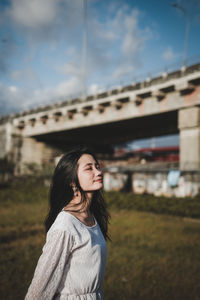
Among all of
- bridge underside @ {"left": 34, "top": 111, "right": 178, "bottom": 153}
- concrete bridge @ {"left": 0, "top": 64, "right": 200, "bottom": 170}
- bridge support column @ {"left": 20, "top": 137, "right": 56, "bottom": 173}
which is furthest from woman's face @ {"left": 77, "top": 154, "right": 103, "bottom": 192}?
bridge support column @ {"left": 20, "top": 137, "right": 56, "bottom": 173}

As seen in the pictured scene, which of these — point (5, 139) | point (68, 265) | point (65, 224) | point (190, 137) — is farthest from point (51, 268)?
point (5, 139)

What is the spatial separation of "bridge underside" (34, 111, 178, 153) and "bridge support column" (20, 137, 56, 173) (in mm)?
808

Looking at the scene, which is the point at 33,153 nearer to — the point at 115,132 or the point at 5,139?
the point at 5,139

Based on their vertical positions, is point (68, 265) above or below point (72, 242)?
below

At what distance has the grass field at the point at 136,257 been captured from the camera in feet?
15.8

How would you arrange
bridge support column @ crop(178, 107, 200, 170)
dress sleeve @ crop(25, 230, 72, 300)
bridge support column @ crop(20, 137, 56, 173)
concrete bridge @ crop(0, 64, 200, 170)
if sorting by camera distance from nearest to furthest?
1. dress sleeve @ crop(25, 230, 72, 300)
2. bridge support column @ crop(178, 107, 200, 170)
3. concrete bridge @ crop(0, 64, 200, 170)
4. bridge support column @ crop(20, 137, 56, 173)

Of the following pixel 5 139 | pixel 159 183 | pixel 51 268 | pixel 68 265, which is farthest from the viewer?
pixel 5 139

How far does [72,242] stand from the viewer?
76.2 inches

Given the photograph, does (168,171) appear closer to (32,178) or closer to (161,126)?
(161,126)

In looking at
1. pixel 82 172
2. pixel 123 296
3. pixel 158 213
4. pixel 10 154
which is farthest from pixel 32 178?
pixel 82 172

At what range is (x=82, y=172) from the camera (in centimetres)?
232

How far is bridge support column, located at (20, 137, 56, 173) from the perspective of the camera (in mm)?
30625

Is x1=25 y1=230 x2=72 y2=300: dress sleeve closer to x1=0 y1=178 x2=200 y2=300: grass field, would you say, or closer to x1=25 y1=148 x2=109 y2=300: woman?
x1=25 y1=148 x2=109 y2=300: woman

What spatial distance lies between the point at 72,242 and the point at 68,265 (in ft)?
0.65
